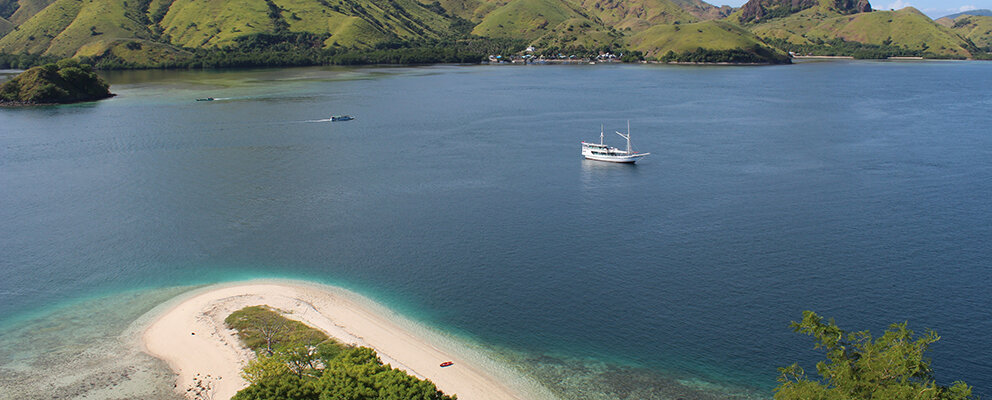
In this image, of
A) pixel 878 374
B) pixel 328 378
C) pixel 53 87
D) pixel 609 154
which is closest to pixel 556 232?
pixel 609 154

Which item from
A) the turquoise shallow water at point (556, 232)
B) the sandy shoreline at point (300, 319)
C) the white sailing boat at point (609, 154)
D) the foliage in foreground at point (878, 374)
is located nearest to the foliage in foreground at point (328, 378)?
the sandy shoreline at point (300, 319)

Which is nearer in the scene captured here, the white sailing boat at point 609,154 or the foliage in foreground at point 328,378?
the foliage in foreground at point 328,378

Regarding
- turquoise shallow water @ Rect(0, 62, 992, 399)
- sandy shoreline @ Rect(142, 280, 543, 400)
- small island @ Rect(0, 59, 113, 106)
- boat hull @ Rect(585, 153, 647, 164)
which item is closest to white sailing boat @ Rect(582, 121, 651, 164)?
boat hull @ Rect(585, 153, 647, 164)

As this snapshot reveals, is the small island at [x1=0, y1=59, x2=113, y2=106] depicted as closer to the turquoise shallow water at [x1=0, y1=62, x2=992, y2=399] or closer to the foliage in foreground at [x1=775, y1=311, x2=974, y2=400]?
the turquoise shallow water at [x1=0, y1=62, x2=992, y2=399]

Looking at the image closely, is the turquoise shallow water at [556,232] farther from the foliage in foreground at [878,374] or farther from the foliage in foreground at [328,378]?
the foliage in foreground at [328,378]

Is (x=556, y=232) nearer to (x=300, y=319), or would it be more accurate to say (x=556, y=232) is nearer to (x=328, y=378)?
(x=300, y=319)
